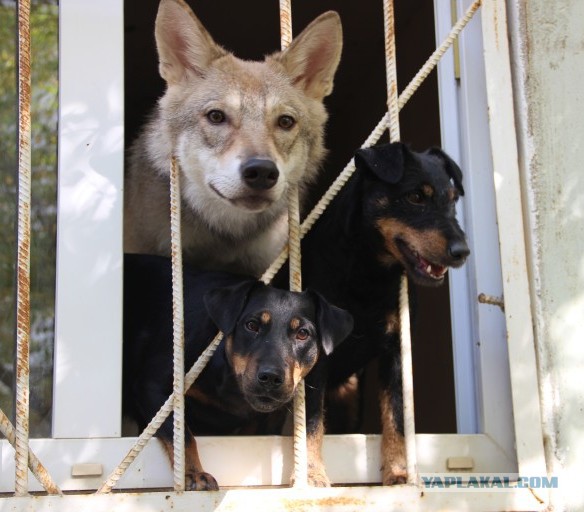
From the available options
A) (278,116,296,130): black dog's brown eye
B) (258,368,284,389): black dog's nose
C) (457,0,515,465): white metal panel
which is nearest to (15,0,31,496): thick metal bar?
(258,368,284,389): black dog's nose

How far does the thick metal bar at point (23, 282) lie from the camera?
2.86m

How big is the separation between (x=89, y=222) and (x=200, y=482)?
1.03 meters

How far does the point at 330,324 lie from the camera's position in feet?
10.5

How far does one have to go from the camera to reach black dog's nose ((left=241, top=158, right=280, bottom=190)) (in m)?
3.39

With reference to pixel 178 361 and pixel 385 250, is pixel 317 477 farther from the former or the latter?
pixel 385 250

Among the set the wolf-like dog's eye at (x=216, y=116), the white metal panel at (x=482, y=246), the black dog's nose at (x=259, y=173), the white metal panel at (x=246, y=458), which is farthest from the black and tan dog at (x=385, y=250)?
the wolf-like dog's eye at (x=216, y=116)

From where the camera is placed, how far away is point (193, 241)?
4156 mm

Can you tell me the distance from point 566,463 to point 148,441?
1482 millimetres

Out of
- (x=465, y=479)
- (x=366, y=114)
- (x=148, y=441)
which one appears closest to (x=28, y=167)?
(x=148, y=441)

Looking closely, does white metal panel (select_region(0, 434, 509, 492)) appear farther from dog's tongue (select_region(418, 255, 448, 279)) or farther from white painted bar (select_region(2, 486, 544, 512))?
dog's tongue (select_region(418, 255, 448, 279))

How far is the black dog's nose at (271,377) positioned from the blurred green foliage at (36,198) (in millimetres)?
846

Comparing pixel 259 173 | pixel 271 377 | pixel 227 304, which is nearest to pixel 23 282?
pixel 227 304

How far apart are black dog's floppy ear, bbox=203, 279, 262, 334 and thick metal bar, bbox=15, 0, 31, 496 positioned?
0.63 m

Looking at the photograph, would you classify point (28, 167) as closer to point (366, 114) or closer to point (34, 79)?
point (34, 79)
